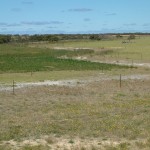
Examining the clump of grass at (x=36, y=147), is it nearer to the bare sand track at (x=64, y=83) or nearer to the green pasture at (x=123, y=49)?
the bare sand track at (x=64, y=83)

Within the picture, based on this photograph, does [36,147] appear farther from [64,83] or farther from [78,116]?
[64,83]

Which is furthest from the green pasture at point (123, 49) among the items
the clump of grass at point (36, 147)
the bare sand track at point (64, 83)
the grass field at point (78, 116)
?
the clump of grass at point (36, 147)

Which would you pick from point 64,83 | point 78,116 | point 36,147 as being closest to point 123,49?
point 64,83

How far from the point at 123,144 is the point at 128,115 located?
6109 millimetres

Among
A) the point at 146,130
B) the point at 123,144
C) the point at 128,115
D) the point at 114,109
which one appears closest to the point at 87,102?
the point at 114,109

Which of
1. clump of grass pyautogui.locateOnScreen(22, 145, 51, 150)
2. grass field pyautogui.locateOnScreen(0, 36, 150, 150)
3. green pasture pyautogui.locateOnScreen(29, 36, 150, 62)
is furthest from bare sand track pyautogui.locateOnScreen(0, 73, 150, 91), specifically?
green pasture pyautogui.locateOnScreen(29, 36, 150, 62)

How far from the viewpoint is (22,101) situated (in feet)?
88.3

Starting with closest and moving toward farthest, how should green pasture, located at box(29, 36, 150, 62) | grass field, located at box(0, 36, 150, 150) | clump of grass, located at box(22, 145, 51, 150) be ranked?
1. clump of grass, located at box(22, 145, 51, 150)
2. grass field, located at box(0, 36, 150, 150)
3. green pasture, located at box(29, 36, 150, 62)

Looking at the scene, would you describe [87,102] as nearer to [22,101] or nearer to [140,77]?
[22,101]

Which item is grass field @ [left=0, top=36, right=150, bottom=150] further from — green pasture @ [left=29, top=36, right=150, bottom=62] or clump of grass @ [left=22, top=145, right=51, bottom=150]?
green pasture @ [left=29, top=36, right=150, bottom=62]

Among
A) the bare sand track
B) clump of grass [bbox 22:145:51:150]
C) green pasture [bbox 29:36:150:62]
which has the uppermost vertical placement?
green pasture [bbox 29:36:150:62]

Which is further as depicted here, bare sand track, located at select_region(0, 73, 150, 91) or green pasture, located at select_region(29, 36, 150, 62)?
green pasture, located at select_region(29, 36, 150, 62)

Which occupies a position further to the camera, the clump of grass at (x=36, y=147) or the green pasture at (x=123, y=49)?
the green pasture at (x=123, y=49)

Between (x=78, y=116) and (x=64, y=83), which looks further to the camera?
(x=64, y=83)
